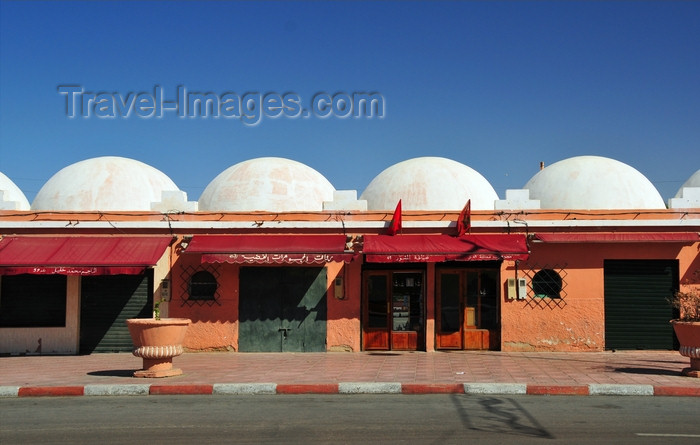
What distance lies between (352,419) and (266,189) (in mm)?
12146

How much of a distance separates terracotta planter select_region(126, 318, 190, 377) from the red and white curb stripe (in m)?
0.89

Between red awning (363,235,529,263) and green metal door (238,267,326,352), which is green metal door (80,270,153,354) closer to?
green metal door (238,267,326,352)

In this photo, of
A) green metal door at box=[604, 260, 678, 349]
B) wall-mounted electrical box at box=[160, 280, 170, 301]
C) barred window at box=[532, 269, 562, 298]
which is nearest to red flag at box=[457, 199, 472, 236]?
barred window at box=[532, 269, 562, 298]

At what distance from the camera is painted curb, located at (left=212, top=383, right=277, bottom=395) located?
452 inches

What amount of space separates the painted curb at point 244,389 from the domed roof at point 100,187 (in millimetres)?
11307

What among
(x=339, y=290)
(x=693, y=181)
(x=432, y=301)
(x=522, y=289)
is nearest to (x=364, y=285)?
(x=339, y=290)

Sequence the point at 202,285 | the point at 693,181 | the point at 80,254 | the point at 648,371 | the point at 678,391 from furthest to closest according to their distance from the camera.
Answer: the point at 693,181
the point at 202,285
the point at 80,254
the point at 648,371
the point at 678,391

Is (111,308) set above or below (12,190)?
below

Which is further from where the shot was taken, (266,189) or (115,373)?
(266,189)

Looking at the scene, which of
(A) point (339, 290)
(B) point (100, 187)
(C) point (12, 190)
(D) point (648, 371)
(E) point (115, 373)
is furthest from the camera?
(C) point (12, 190)

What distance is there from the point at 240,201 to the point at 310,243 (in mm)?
4285

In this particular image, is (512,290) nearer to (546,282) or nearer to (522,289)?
(522,289)

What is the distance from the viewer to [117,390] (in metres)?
→ 11.5

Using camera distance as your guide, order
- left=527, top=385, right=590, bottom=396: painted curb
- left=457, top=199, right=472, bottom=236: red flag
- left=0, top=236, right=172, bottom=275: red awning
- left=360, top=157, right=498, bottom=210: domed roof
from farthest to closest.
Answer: left=360, top=157, right=498, bottom=210: domed roof → left=457, top=199, right=472, bottom=236: red flag → left=0, top=236, right=172, bottom=275: red awning → left=527, top=385, right=590, bottom=396: painted curb
